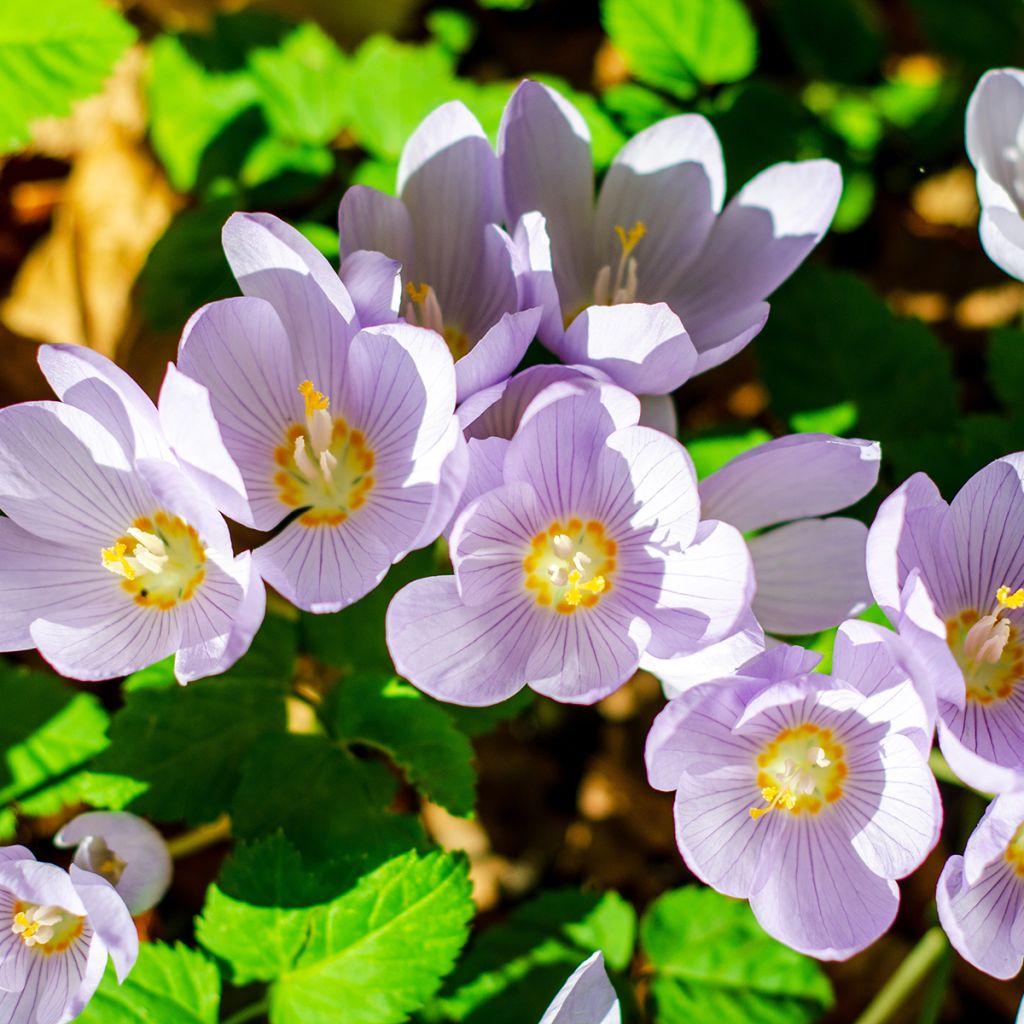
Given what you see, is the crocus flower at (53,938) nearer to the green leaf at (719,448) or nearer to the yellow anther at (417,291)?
the yellow anther at (417,291)

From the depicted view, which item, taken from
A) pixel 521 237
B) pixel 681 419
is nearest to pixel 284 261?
pixel 521 237

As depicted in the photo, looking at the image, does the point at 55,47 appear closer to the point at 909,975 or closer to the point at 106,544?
the point at 106,544

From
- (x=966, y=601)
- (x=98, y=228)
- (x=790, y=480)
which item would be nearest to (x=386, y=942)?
(x=790, y=480)

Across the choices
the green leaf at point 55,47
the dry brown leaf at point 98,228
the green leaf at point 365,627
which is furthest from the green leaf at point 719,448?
the dry brown leaf at point 98,228

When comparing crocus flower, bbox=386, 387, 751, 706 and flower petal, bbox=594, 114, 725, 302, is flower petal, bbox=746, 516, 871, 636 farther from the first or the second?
flower petal, bbox=594, 114, 725, 302

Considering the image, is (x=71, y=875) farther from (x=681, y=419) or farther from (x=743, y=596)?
(x=681, y=419)
